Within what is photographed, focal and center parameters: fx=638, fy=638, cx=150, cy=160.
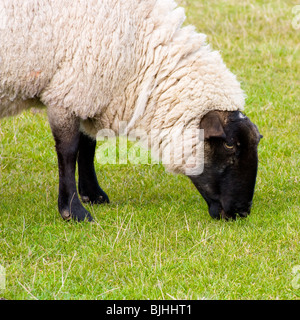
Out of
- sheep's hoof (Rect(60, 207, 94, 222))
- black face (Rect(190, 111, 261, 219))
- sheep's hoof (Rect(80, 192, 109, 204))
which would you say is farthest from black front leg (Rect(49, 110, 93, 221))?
black face (Rect(190, 111, 261, 219))

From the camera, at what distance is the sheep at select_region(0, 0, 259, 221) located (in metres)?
4.92

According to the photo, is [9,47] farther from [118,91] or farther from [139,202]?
[139,202]

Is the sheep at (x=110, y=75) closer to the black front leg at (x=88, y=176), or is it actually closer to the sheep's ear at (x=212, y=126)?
the sheep's ear at (x=212, y=126)

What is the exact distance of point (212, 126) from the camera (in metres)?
5.09

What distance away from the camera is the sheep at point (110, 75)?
194 inches

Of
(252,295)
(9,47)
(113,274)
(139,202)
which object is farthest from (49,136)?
(252,295)

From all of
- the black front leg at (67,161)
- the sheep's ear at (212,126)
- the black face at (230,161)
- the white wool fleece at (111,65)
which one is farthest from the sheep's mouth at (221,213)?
the black front leg at (67,161)

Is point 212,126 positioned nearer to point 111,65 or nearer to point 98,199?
point 111,65

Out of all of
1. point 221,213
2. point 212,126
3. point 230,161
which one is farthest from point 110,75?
point 221,213

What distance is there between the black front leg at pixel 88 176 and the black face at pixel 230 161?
103 centimetres

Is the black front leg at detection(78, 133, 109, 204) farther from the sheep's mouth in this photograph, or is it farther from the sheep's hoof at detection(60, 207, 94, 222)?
the sheep's mouth

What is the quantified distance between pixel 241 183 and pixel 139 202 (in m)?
1.11

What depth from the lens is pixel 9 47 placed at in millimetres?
4863

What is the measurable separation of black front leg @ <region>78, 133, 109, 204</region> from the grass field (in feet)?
0.51
